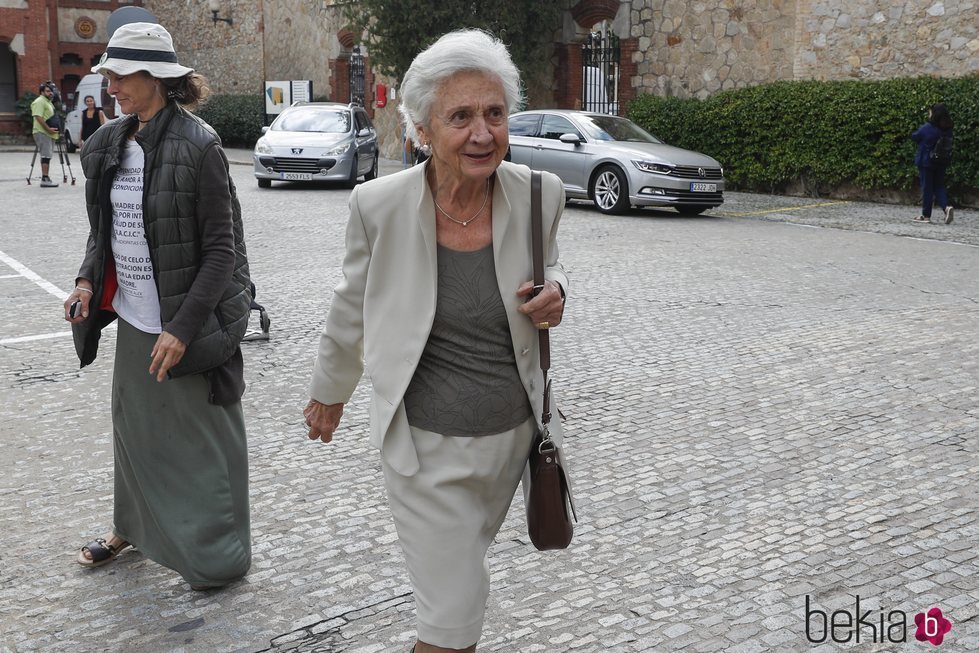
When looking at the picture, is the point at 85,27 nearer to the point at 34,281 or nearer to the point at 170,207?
the point at 34,281

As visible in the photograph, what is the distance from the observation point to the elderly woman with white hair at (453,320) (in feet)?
8.35

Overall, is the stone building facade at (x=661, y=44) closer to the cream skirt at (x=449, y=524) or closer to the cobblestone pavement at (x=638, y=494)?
the cobblestone pavement at (x=638, y=494)

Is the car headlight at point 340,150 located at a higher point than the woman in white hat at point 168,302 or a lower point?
higher

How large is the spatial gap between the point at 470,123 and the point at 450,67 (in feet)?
0.45

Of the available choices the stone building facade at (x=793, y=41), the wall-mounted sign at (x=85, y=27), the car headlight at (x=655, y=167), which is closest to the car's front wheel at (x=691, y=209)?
the car headlight at (x=655, y=167)

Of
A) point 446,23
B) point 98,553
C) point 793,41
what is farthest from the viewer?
point 446,23

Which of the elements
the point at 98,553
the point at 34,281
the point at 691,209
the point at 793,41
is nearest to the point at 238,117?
the point at 793,41

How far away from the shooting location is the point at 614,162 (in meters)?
16.1

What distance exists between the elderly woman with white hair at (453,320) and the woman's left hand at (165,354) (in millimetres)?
1003

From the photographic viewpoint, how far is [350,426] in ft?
18.7

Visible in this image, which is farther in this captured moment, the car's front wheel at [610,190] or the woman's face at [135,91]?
the car's front wheel at [610,190]

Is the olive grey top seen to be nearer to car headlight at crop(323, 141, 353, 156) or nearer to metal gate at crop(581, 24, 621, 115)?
car headlight at crop(323, 141, 353, 156)

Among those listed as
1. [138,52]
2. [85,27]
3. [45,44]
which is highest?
[85,27]

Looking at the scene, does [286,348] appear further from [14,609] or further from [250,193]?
[250,193]
